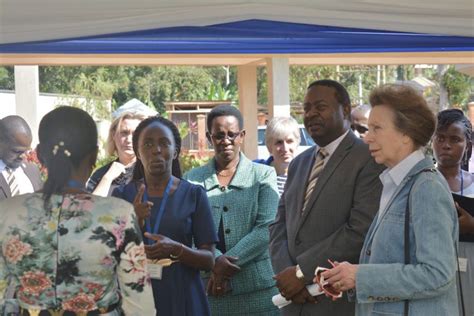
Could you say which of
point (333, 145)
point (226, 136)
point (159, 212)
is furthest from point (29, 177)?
point (333, 145)

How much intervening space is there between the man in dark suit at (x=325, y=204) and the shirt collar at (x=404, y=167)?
0.62m

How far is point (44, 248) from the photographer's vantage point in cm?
292

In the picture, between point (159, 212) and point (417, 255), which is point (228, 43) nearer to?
point (159, 212)

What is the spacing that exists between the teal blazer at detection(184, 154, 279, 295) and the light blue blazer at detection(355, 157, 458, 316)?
159 cm

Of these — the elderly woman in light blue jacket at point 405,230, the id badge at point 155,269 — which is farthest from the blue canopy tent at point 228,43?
the id badge at point 155,269

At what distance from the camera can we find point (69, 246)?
2902mm

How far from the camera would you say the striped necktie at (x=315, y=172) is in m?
4.23

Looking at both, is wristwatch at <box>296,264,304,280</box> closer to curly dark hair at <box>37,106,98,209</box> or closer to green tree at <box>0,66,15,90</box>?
curly dark hair at <box>37,106,98,209</box>

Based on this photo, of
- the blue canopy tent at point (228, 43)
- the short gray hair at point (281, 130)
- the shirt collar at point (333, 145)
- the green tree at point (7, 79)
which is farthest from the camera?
the green tree at point (7, 79)

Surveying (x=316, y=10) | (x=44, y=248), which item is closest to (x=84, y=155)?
(x=44, y=248)

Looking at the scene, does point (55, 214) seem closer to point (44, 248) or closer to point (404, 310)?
point (44, 248)

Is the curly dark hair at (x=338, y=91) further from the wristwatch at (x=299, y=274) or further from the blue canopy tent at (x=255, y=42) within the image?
the wristwatch at (x=299, y=274)

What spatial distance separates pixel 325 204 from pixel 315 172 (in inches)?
9.5

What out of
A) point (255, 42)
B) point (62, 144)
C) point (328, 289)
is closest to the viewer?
point (62, 144)
